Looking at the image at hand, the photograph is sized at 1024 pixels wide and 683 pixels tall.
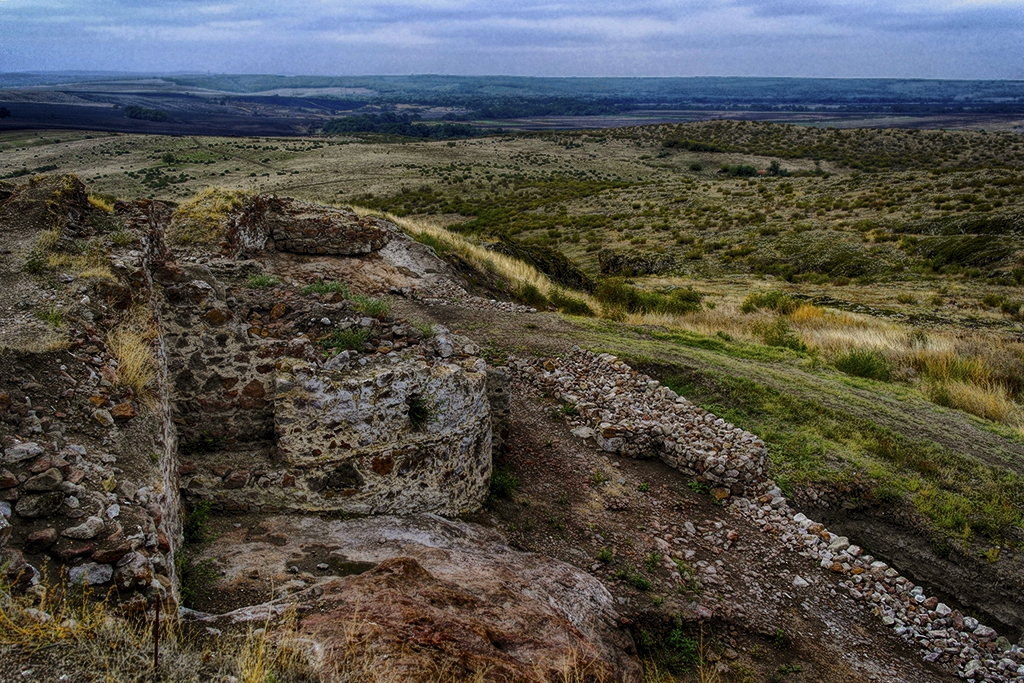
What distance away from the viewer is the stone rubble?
6.38 m

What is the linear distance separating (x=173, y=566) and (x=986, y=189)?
1848 inches

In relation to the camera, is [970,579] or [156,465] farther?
[970,579]

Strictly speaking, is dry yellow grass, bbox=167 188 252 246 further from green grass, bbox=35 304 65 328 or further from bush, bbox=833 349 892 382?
bush, bbox=833 349 892 382

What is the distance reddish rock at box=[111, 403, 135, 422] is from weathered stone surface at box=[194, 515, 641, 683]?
1.36 m

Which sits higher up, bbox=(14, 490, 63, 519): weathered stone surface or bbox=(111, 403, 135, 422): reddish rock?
bbox=(111, 403, 135, 422): reddish rock

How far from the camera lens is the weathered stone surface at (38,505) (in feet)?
12.0

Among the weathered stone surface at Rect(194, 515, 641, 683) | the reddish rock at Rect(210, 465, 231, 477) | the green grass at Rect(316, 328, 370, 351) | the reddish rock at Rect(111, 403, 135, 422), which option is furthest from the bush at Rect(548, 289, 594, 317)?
the reddish rock at Rect(111, 403, 135, 422)

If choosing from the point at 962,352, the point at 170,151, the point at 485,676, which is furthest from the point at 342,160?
the point at 485,676

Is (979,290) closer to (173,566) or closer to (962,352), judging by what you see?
(962,352)

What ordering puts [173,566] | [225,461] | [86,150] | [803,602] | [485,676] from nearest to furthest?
1. [485,676]
2. [173,566]
3. [225,461]
4. [803,602]
5. [86,150]

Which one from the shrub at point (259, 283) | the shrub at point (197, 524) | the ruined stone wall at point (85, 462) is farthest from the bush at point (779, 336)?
the ruined stone wall at point (85, 462)

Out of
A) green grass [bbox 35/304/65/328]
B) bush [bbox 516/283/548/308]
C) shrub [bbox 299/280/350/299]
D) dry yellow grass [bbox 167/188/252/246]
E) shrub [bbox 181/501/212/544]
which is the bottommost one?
bush [bbox 516/283/548/308]

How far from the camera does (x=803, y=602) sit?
679cm

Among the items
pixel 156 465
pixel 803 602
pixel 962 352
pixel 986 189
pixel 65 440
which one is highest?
pixel 986 189
